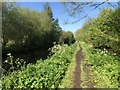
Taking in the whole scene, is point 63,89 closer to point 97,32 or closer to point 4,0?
point 97,32

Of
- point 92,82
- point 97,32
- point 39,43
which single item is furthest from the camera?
point 39,43

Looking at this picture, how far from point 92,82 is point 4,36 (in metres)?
19.4

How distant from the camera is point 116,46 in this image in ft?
24.2

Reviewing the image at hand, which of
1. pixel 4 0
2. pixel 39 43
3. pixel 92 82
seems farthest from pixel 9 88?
pixel 39 43

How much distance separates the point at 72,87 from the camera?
45.1 ft

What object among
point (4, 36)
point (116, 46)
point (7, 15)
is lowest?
point (116, 46)

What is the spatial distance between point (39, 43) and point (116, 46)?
48752 millimetres

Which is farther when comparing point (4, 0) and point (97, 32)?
point (4, 0)

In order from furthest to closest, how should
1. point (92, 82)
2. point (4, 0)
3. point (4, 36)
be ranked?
point (4, 36) < point (4, 0) < point (92, 82)

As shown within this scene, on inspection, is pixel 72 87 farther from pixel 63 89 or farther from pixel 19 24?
pixel 19 24

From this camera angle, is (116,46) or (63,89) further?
(63,89)

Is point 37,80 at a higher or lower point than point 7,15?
lower

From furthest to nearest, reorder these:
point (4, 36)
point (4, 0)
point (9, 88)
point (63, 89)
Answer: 1. point (4, 36)
2. point (4, 0)
3. point (63, 89)
4. point (9, 88)

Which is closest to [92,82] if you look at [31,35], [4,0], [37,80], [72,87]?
[72,87]
